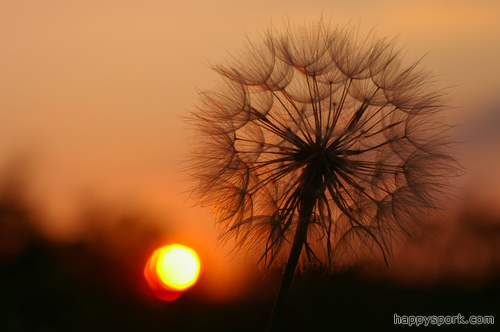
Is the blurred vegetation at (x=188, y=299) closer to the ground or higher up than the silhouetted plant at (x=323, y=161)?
higher up

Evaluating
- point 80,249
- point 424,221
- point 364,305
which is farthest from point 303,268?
point 80,249

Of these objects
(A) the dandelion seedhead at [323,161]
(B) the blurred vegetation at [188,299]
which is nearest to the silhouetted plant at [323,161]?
(A) the dandelion seedhead at [323,161]

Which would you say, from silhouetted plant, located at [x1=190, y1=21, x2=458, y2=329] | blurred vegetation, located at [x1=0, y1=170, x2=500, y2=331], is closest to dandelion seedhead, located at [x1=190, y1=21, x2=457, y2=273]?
silhouetted plant, located at [x1=190, y1=21, x2=458, y2=329]

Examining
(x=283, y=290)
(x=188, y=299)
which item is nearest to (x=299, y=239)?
(x=283, y=290)

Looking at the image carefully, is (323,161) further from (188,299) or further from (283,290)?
(188,299)

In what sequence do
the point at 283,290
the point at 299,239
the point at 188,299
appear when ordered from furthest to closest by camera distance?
the point at 188,299 < the point at 299,239 < the point at 283,290

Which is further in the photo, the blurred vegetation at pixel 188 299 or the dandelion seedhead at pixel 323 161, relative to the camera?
the blurred vegetation at pixel 188 299

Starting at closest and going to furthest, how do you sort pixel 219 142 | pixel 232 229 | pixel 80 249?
1. pixel 232 229
2. pixel 219 142
3. pixel 80 249

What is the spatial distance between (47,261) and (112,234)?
2802mm

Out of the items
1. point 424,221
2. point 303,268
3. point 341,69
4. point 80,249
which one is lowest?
point 303,268

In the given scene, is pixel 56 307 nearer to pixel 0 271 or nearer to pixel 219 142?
pixel 0 271

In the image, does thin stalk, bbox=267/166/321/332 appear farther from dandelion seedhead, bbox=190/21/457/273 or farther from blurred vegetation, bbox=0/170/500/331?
blurred vegetation, bbox=0/170/500/331

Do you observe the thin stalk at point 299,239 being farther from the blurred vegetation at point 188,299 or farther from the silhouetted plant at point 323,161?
the blurred vegetation at point 188,299

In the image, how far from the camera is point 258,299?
22.6m
